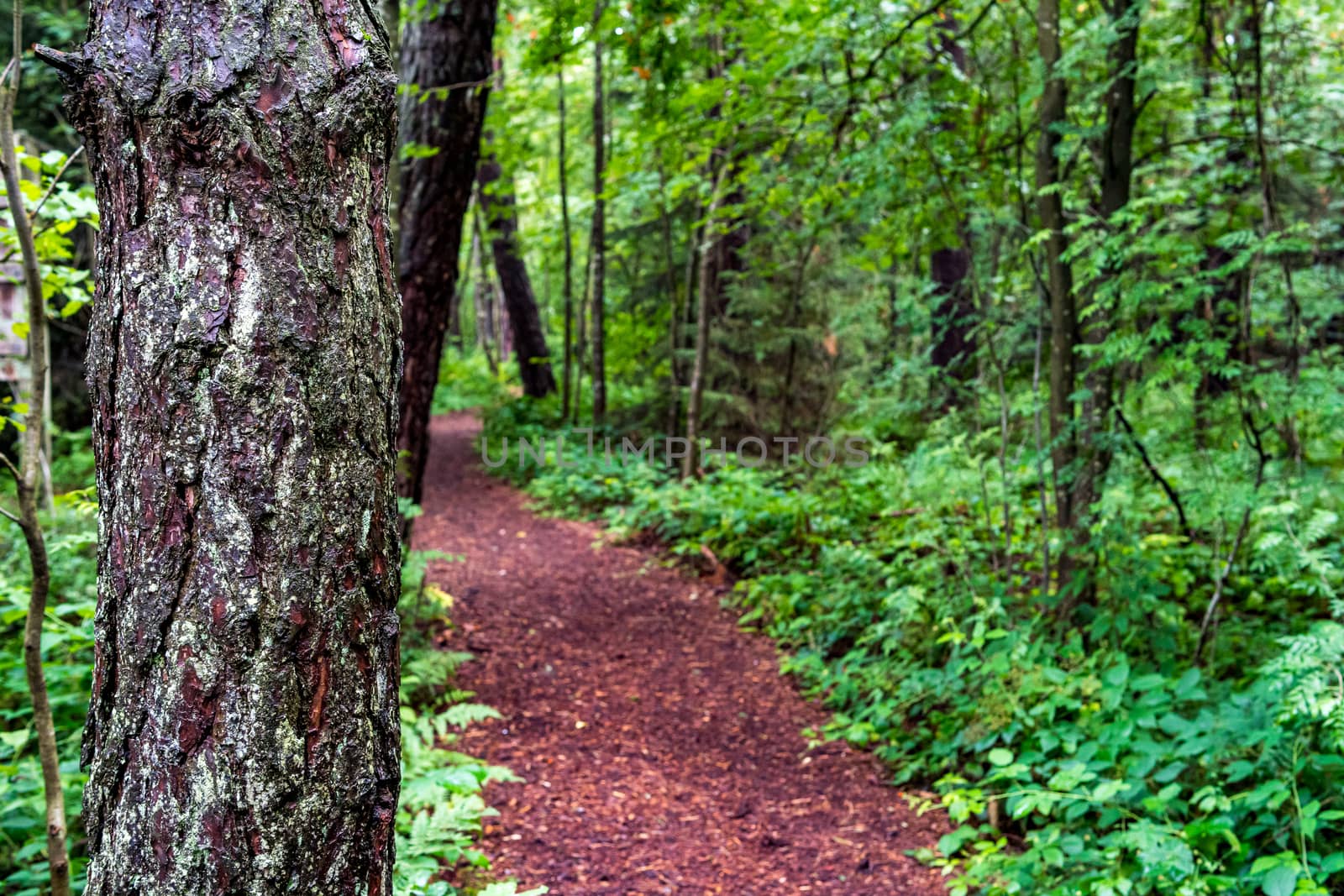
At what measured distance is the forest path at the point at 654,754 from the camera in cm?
349

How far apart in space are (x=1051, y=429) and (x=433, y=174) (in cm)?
381

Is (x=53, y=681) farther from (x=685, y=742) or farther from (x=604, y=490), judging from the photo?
(x=604, y=490)

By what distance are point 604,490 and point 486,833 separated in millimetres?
6305

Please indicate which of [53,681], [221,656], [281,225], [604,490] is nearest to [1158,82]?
[281,225]

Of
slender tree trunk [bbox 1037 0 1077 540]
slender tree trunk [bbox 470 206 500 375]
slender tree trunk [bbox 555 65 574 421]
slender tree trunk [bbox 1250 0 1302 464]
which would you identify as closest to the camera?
slender tree trunk [bbox 1250 0 1302 464]

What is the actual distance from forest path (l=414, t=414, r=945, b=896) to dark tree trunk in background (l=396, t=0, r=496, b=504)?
5.25ft

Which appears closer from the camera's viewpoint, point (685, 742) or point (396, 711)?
point (396, 711)

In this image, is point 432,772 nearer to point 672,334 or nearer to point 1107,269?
point 1107,269

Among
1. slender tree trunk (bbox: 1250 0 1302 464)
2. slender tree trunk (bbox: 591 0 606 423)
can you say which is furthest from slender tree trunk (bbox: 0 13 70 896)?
slender tree trunk (bbox: 591 0 606 423)

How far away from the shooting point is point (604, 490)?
32.0ft

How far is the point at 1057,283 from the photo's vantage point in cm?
475

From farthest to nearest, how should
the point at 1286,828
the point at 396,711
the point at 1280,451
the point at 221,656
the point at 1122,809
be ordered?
the point at 1280,451
the point at 1122,809
the point at 1286,828
the point at 396,711
the point at 221,656

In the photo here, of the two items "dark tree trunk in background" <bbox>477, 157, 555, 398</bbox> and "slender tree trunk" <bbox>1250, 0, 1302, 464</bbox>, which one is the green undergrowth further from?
"dark tree trunk in background" <bbox>477, 157, 555, 398</bbox>

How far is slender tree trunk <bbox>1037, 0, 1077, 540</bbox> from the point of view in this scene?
15.0ft
